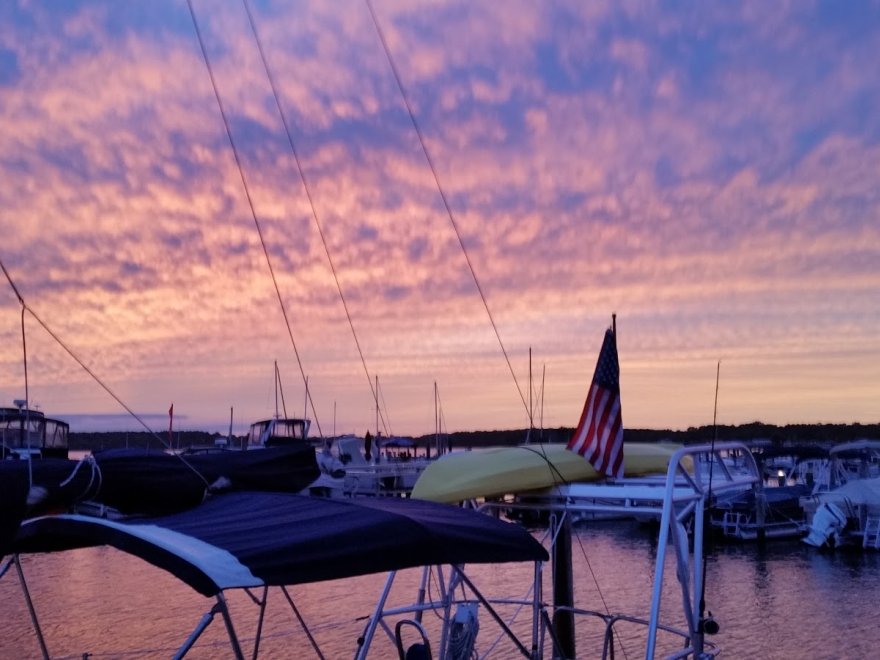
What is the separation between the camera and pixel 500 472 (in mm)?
9500

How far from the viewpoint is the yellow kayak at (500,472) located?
945cm

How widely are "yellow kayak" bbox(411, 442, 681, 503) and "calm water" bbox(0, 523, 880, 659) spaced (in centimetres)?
711

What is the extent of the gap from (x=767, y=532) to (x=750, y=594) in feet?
39.2

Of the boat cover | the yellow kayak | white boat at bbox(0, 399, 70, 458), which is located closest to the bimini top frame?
the boat cover

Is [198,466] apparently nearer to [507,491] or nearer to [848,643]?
[507,491]

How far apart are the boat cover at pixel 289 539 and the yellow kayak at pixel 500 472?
149 centimetres

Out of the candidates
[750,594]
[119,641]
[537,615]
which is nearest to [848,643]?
[750,594]

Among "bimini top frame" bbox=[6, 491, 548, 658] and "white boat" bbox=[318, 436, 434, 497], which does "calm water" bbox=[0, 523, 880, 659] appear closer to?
"bimini top frame" bbox=[6, 491, 548, 658]

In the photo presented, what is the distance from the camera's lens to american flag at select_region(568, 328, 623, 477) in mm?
9312

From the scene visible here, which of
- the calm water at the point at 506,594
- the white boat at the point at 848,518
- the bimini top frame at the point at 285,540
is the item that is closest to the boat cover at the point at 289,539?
the bimini top frame at the point at 285,540

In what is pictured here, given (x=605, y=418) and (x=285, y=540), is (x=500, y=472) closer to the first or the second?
(x=605, y=418)

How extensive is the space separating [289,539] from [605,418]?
4.26 meters

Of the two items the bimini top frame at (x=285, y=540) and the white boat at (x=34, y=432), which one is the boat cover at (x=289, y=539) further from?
the white boat at (x=34, y=432)

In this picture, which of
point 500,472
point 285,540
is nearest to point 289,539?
point 285,540
